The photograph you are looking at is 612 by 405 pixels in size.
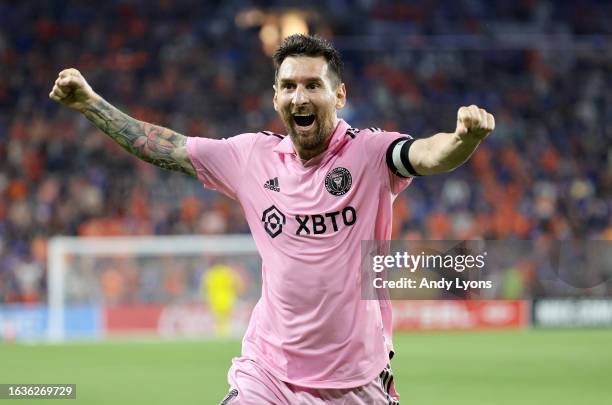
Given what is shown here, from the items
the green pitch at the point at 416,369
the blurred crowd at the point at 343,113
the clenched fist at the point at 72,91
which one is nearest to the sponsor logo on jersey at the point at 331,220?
the clenched fist at the point at 72,91

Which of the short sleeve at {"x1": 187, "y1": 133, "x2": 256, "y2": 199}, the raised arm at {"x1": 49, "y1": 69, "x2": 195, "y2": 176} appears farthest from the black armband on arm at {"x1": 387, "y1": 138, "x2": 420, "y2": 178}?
the raised arm at {"x1": 49, "y1": 69, "x2": 195, "y2": 176}

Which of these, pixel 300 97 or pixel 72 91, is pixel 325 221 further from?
pixel 72 91

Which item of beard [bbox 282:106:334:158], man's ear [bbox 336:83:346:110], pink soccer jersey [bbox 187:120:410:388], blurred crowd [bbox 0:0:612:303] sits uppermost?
blurred crowd [bbox 0:0:612:303]

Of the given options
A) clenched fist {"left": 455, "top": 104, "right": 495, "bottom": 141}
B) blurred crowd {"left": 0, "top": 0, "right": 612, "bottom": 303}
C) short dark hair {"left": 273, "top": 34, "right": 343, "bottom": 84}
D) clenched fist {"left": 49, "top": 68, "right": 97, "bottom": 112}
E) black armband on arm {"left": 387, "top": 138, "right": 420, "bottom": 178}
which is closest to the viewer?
clenched fist {"left": 455, "top": 104, "right": 495, "bottom": 141}

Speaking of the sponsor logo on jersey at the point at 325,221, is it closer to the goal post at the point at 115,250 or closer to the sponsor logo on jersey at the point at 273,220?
the sponsor logo on jersey at the point at 273,220

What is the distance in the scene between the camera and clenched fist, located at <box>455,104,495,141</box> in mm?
3666

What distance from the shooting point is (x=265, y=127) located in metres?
24.8

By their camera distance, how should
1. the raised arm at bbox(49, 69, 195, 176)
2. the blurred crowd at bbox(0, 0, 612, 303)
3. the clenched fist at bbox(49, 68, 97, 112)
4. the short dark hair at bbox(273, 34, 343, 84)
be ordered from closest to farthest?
the short dark hair at bbox(273, 34, 343, 84), the clenched fist at bbox(49, 68, 97, 112), the raised arm at bbox(49, 69, 195, 176), the blurred crowd at bbox(0, 0, 612, 303)

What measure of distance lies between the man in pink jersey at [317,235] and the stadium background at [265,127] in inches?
387

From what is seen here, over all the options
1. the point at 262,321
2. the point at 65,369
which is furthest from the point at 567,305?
the point at 262,321

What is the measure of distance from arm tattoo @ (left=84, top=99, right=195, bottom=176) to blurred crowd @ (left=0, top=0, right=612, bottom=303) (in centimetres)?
1548

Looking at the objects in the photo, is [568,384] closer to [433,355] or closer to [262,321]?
[433,355]

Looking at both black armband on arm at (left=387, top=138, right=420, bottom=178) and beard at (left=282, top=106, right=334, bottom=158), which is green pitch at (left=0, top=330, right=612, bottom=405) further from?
black armband on arm at (left=387, top=138, right=420, bottom=178)

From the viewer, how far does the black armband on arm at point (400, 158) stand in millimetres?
4141
